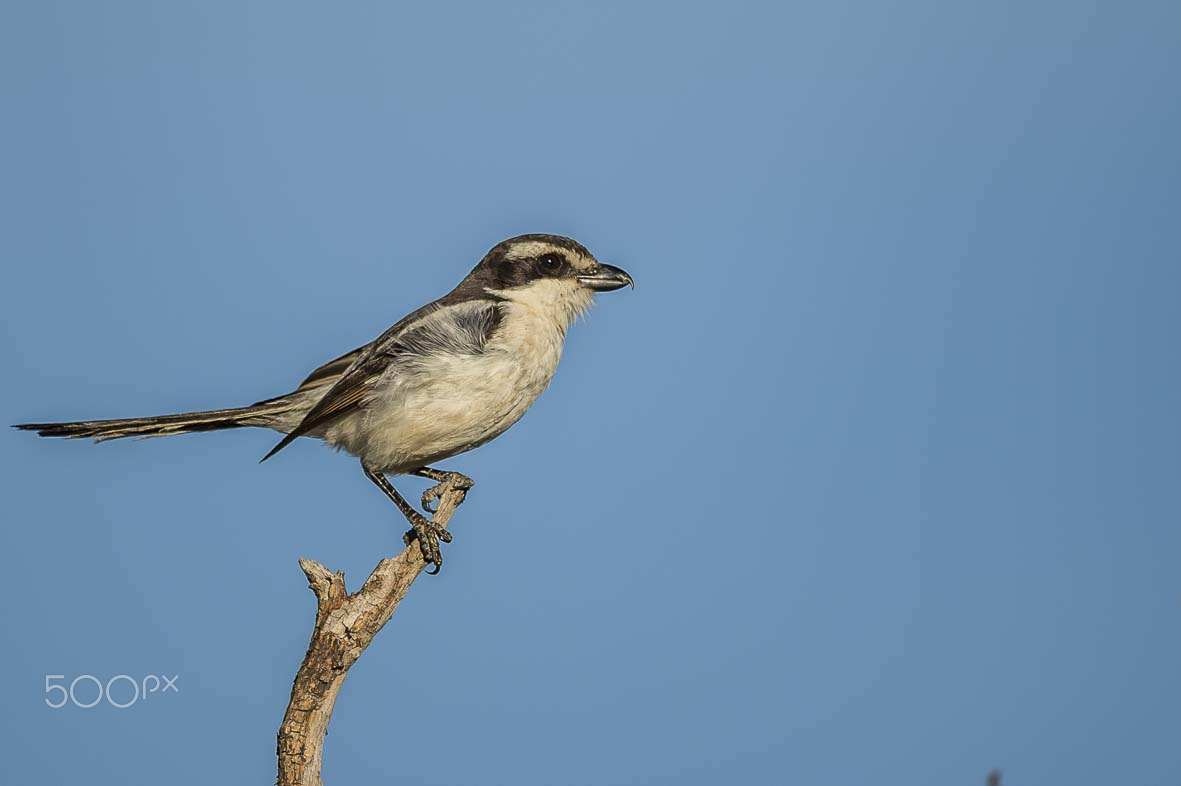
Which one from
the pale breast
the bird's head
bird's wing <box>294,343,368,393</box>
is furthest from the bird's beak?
bird's wing <box>294,343,368,393</box>

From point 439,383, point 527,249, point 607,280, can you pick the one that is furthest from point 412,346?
point 607,280

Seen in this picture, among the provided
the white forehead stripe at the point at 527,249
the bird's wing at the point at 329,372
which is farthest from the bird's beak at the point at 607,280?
the bird's wing at the point at 329,372

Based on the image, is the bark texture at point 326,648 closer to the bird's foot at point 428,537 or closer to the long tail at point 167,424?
the bird's foot at point 428,537

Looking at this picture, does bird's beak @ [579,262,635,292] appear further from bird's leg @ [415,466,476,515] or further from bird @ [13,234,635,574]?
bird's leg @ [415,466,476,515]

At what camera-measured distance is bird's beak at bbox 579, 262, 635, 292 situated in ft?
26.7

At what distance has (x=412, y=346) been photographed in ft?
25.1

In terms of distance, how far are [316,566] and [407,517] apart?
1.25 meters

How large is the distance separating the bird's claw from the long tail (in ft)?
5.09

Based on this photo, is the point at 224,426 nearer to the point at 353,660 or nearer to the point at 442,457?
the point at 442,457

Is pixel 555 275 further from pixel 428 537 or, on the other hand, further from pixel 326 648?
pixel 326 648

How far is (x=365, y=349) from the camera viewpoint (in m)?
8.20

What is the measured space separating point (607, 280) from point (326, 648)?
10.7 feet

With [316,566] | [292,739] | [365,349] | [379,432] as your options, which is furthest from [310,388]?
[292,739]

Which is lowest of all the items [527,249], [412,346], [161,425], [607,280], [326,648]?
[326,648]
